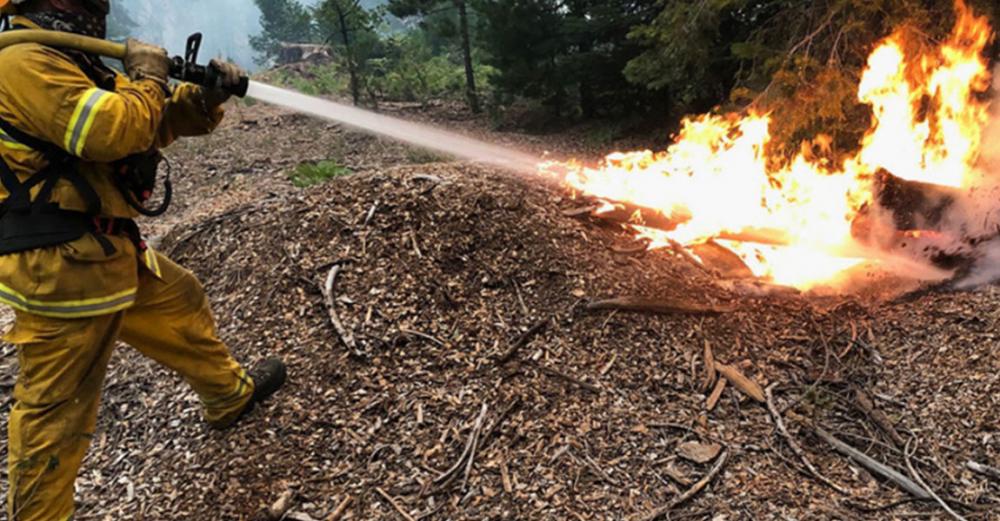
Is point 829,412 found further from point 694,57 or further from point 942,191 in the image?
point 694,57

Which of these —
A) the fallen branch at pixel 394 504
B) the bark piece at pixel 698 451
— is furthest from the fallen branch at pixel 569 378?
the fallen branch at pixel 394 504

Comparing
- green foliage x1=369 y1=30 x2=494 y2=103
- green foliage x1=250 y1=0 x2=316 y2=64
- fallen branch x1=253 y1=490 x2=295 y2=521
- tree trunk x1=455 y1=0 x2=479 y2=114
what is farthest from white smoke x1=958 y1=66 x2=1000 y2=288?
green foliage x1=250 y1=0 x2=316 y2=64

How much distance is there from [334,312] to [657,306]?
2.37 metres

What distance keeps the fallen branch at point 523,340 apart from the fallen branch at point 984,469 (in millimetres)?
2503

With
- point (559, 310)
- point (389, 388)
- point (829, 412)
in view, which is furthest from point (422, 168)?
point (829, 412)

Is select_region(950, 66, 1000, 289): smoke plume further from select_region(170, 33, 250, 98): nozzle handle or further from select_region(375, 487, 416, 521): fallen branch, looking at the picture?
select_region(170, 33, 250, 98): nozzle handle

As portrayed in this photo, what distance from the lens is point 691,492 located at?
2875 millimetres

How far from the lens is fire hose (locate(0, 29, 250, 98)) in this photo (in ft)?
7.75

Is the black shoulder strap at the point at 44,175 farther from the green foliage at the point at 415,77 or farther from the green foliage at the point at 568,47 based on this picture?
the green foliage at the point at 415,77

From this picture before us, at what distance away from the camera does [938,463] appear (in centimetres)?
302

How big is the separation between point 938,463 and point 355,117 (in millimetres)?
9250

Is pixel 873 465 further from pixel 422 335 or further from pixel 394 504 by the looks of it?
pixel 422 335

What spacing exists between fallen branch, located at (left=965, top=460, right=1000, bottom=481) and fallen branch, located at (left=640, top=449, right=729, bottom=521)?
50.0 inches

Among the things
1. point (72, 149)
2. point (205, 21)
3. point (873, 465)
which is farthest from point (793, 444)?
point (205, 21)
